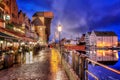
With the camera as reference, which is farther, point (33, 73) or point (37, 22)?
point (37, 22)

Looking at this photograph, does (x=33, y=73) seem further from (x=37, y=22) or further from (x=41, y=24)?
(x=37, y=22)

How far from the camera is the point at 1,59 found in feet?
49.4

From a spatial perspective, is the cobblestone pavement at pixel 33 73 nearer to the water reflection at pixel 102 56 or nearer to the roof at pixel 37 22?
the water reflection at pixel 102 56

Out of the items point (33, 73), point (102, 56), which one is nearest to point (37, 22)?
point (102, 56)

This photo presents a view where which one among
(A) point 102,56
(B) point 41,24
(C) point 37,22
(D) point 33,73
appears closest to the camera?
(D) point 33,73

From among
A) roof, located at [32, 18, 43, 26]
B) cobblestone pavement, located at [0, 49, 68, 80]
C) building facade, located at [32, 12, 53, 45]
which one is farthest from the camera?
roof, located at [32, 18, 43, 26]

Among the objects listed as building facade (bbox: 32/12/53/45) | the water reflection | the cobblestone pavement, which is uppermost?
building facade (bbox: 32/12/53/45)

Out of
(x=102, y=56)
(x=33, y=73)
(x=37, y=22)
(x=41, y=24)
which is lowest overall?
(x=102, y=56)

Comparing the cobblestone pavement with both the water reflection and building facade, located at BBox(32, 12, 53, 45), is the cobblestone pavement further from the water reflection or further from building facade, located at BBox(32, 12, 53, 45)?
building facade, located at BBox(32, 12, 53, 45)

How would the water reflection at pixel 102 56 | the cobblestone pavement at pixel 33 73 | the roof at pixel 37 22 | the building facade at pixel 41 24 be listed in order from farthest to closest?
the roof at pixel 37 22, the building facade at pixel 41 24, the water reflection at pixel 102 56, the cobblestone pavement at pixel 33 73

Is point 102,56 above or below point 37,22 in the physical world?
below

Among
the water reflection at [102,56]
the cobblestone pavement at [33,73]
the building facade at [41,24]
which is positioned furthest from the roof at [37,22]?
the cobblestone pavement at [33,73]

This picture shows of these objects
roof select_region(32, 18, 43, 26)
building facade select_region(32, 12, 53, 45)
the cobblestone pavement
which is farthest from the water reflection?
the cobblestone pavement

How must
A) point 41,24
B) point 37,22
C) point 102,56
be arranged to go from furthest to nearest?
point 37,22, point 41,24, point 102,56
